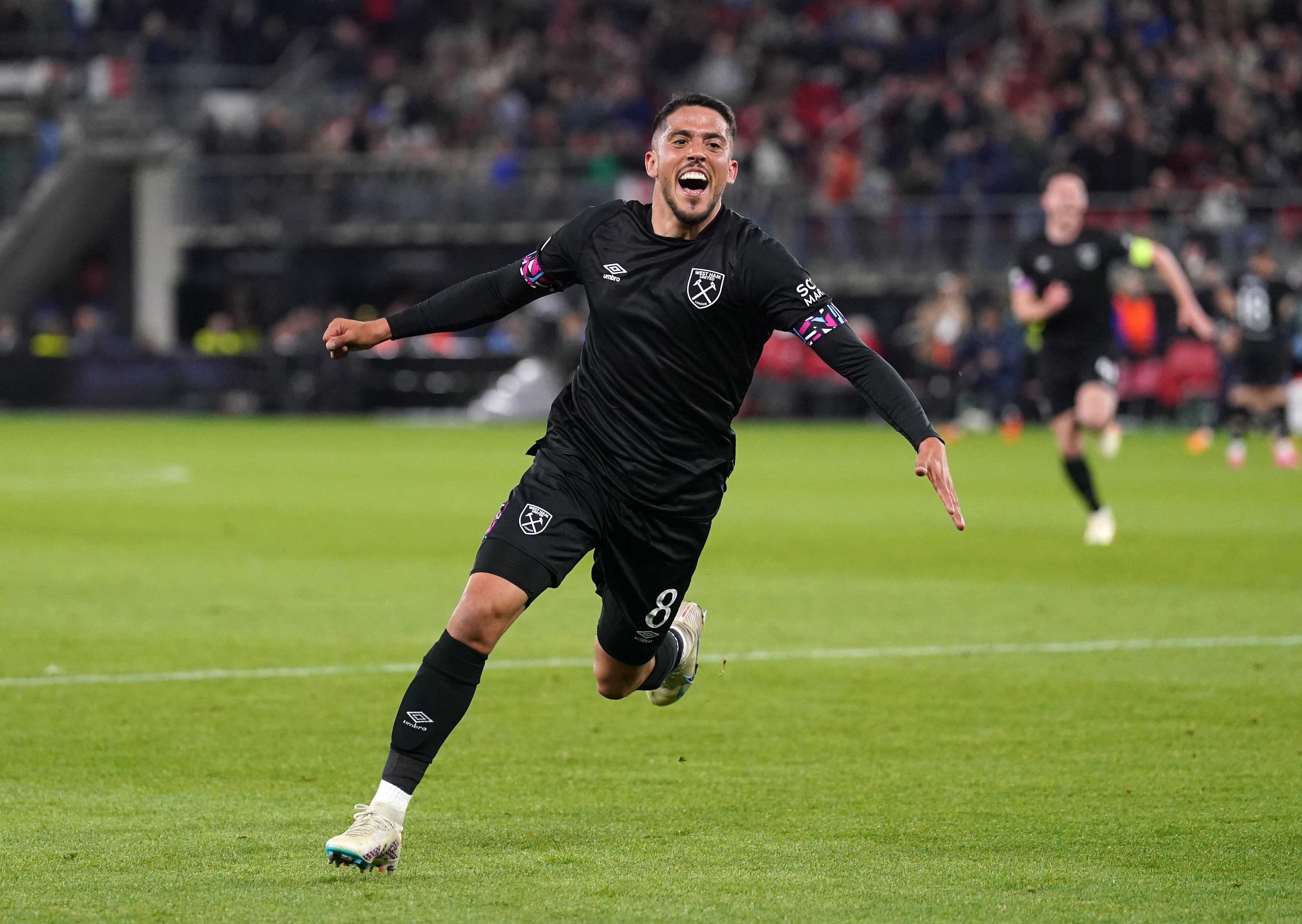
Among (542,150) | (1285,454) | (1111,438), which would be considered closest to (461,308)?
(1111,438)

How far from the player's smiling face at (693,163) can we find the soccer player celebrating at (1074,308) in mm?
9034

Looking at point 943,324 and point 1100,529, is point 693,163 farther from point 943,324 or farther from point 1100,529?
point 943,324

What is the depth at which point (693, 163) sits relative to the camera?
5.93 meters

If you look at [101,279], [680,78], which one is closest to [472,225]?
[680,78]

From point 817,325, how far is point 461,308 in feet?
3.69

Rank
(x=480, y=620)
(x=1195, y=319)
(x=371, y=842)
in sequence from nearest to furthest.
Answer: (x=371, y=842) < (x=480, y=620) < (x=1195, y=319)

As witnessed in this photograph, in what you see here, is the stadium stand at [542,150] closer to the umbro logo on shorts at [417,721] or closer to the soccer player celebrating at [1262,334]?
the soccer player celebrating at [1262,334]

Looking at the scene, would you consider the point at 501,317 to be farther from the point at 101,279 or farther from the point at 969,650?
the point at 101,279

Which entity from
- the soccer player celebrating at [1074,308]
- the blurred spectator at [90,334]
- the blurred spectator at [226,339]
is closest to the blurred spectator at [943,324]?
the blurred spectator at [226,339]

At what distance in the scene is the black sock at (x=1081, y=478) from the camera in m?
14.6

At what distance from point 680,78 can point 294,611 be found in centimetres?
2740

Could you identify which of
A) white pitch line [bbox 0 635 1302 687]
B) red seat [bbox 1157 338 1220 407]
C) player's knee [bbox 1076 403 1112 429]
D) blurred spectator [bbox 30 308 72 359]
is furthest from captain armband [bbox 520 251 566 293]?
blurred spectator [bbox 30 308 72 359]

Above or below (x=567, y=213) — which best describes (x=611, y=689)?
above

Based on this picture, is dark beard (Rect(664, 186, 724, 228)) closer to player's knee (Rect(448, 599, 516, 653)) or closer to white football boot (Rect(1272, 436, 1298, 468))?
player's knee (Rect(448, 599, 516, 653))
